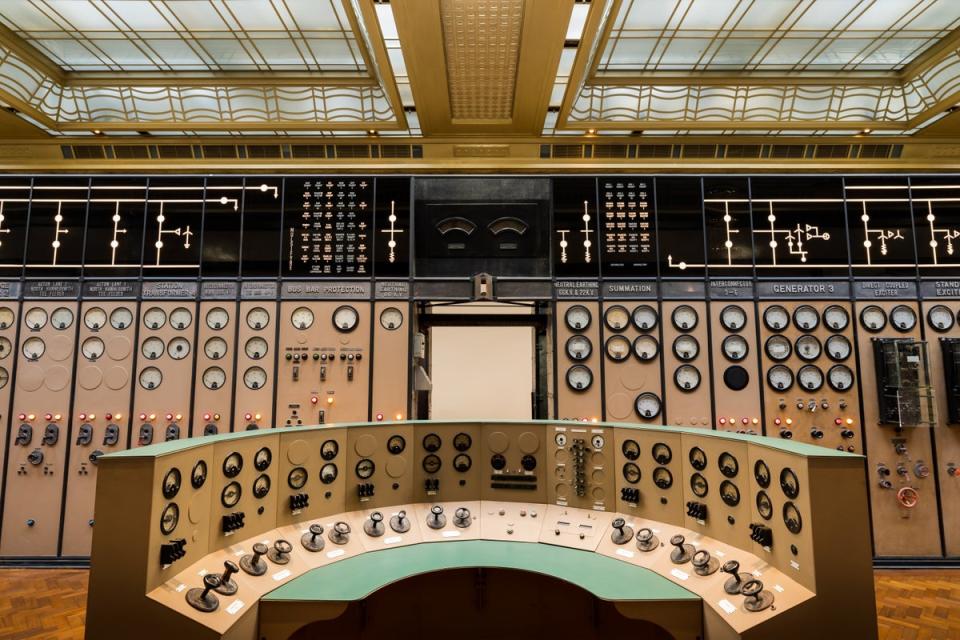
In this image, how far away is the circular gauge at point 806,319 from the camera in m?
6.08

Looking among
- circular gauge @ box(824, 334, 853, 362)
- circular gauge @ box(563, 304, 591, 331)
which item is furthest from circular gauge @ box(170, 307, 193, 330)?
circular gauge @ box(824, 334, 853, 362)

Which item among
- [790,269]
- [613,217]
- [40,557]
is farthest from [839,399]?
[40,557]

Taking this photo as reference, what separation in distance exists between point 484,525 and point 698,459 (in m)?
1.55

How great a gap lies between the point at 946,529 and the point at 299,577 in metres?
7.00

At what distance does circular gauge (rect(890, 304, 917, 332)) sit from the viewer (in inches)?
238

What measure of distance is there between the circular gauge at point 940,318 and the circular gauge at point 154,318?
369 inches

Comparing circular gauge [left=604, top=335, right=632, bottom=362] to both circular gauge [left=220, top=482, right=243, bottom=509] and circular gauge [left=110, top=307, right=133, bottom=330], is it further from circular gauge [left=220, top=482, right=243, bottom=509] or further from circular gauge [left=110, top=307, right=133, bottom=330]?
circular gauge [left=110, top=307, right=133, bottom=330]

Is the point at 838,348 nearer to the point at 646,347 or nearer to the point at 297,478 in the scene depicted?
the point at 646,347

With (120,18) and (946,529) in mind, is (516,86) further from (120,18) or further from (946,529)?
(946,529)

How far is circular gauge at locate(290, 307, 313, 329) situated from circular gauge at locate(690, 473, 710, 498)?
15.2 ft

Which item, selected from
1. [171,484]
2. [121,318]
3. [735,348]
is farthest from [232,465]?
[735,348]

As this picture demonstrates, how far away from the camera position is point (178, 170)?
639 cm

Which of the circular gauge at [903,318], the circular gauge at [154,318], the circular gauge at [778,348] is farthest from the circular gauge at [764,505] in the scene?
the circular gauge at [154,318]

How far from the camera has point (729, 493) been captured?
295 cm
